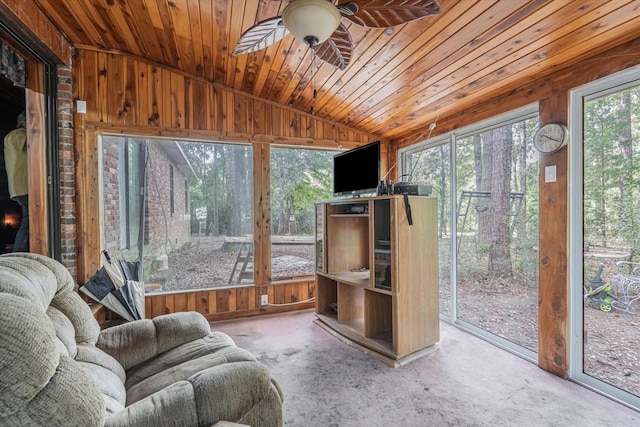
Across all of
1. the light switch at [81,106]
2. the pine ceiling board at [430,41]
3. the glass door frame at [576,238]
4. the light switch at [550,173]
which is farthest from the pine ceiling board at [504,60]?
the light switch at [81,106]

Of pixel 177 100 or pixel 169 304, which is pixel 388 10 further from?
pixel 169 304

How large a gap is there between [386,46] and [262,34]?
996mm

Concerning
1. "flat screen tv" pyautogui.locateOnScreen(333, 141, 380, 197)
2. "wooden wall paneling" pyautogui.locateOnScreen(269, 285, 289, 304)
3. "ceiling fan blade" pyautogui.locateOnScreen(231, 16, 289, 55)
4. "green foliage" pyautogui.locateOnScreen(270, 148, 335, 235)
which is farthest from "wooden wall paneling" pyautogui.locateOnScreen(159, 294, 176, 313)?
"ceiling fan blade" pyautogui.locateOnScreen(231, 16, 289, 55)

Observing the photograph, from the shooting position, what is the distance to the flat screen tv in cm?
286

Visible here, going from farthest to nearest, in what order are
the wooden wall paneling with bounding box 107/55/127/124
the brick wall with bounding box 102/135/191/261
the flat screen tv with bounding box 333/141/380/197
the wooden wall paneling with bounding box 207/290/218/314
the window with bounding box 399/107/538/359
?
the wooden wall paneling with bounding box 207/290/218/314, the brick wall with bounding box 102/135/191/261, the wooden wall paneling with bounding box 107/55/127/124, the flat screen tv with bounding box 333/141/380/197, the window with bounding box 399/107/538/359

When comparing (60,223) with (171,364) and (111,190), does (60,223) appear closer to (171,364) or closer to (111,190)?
(111,190)

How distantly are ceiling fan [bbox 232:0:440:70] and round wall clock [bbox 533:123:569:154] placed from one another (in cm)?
155

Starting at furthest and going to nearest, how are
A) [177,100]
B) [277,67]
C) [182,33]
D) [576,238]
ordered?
[177,100], [277,67], [182,33], [576,238]

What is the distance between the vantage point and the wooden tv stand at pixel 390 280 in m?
2.51

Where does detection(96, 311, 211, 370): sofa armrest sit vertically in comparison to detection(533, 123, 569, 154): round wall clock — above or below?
below

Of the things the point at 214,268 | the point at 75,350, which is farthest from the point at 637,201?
the point at 214,268

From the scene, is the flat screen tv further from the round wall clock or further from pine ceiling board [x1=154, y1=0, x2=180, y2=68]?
pine ceiling board [x1=154, y1=0, x2=180, y2=68]

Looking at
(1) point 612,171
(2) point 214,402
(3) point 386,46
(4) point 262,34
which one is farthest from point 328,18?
(1) point 612,171

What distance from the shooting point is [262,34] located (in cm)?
158
